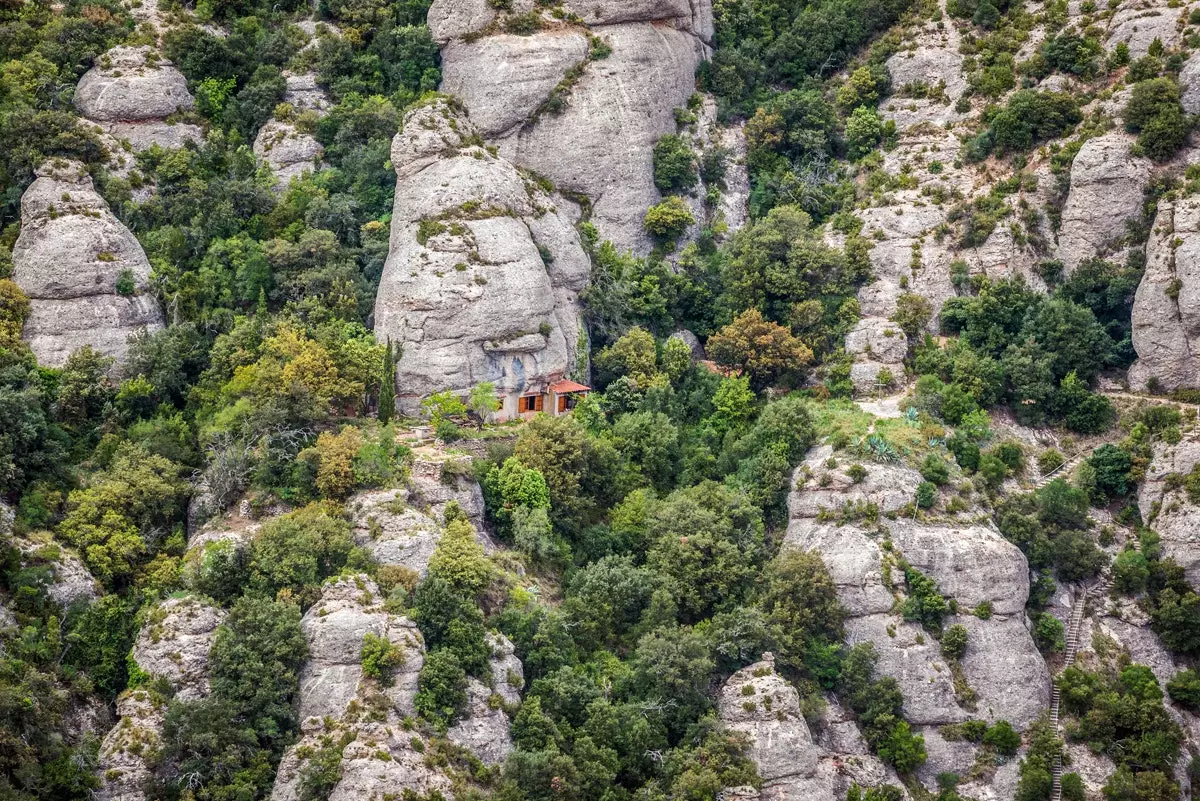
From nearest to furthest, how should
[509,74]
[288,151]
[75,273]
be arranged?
[75,273] < [288,151] < [509,74]

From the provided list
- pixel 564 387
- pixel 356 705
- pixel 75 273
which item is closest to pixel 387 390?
pixel 564 387

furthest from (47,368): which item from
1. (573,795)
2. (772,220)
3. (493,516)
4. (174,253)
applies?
(772,220)

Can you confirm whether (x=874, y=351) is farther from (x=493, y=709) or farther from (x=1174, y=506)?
(x=493, y=709)

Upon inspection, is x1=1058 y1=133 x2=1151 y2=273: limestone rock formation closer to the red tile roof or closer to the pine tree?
the red tile roof

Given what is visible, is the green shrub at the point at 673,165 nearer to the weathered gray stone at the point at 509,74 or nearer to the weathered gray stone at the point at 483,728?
the weathered gray stone at the point at 509,74

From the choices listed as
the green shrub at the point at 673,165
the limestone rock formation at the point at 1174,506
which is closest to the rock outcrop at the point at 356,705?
the green shrub at the point at 673,165

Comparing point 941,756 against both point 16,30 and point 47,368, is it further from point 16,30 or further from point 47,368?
point 16,30
